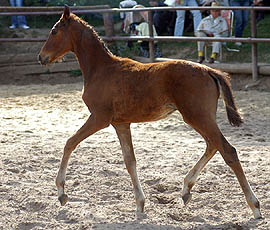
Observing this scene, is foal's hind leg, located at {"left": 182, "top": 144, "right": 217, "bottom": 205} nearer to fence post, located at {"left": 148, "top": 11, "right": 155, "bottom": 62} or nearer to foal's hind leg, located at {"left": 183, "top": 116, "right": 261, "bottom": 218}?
foal's hind leg, located at {"left": 183, "top": 116, "right": 261, "bottom": 218}

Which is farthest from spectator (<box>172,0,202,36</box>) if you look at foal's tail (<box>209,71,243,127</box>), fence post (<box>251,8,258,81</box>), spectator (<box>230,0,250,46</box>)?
foal's tail (<box>209,71,243,127</box>)

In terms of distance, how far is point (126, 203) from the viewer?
492cm

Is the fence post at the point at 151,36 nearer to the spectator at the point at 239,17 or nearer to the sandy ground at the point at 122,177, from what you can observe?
the spectator at the point at 239,17

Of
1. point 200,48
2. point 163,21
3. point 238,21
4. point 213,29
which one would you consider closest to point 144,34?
point 163,21

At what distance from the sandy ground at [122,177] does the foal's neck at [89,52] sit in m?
1.16

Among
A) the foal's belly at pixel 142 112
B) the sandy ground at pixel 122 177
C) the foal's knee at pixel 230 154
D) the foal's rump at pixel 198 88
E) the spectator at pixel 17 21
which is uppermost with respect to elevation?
the foal's rump at pixel 198 88

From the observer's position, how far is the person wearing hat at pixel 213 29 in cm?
1127

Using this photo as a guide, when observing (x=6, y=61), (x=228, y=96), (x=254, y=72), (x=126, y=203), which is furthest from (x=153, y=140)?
(x=6, y=61)

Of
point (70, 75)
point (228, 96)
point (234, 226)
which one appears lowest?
point (70, 75)

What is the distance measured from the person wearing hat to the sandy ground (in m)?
2.82

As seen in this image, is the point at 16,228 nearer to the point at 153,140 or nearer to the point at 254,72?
the point at 153,140

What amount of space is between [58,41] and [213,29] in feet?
22.4

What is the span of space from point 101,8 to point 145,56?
1559mm

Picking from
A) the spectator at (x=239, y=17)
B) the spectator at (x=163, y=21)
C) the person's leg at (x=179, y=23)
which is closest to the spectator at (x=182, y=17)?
the person's leg at (x=179, y=23)
